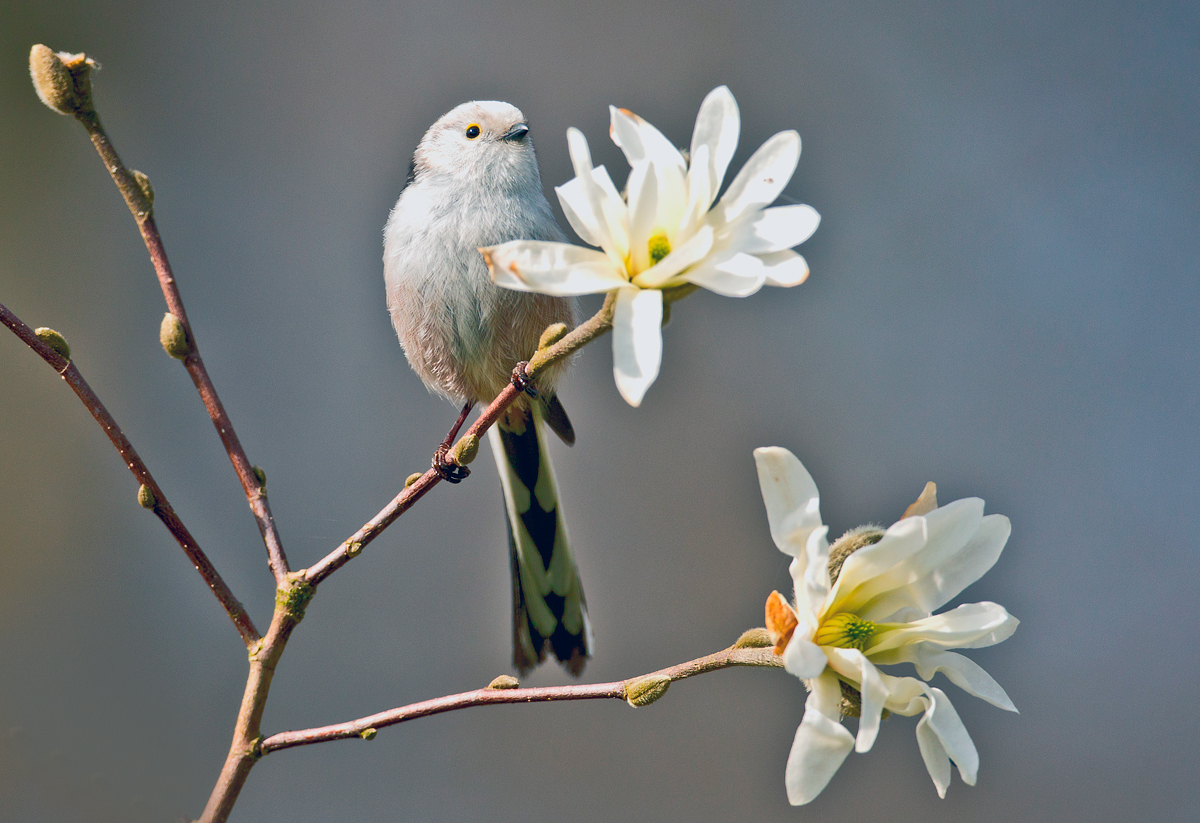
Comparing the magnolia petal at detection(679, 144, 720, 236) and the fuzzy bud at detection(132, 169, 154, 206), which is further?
the fuzzy bud at detection(132, 169, 154, 206)

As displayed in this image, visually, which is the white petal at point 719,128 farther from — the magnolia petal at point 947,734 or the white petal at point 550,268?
the magnolia petal at point 947,734

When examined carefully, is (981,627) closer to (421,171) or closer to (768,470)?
(768,470)

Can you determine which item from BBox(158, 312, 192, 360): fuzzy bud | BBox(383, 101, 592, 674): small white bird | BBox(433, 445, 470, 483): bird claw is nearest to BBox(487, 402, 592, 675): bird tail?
BBox(383, 101, 592, 674): small white bird

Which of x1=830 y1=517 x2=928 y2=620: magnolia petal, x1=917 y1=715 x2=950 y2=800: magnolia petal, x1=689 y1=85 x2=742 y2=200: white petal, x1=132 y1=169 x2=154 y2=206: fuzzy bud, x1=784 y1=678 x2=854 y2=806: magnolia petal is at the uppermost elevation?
x1=132 y1=169 x2=154 y2=206: fuzzy bud

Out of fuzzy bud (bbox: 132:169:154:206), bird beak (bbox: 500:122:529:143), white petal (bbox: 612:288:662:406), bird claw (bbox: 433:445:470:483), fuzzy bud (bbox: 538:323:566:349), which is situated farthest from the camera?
bird beak (bbox: 500:122:529:143)

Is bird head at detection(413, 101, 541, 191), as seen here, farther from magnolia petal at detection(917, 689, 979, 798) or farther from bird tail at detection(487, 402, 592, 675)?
magnolia petal at detection(917, 689, 979, 798)

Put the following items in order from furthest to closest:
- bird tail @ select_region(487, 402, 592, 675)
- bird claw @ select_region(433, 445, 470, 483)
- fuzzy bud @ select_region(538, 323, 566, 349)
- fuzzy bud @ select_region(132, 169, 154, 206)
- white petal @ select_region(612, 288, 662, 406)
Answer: bird tail @ select_region(487, 402, 592, 675) < bird claw @ select_region(433, 445, 470, 483) < fuzzy bud @ select_region(132, 169, 154, 206) < fuzzy bud @ select_region(538, 323, 566, 349) < white petal @ select_region(612, 288, 662, 406)

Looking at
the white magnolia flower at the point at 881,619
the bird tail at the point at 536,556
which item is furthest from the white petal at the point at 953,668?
the bird tail at the point at 536,556

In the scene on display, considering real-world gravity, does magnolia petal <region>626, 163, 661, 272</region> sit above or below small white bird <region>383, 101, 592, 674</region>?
below
